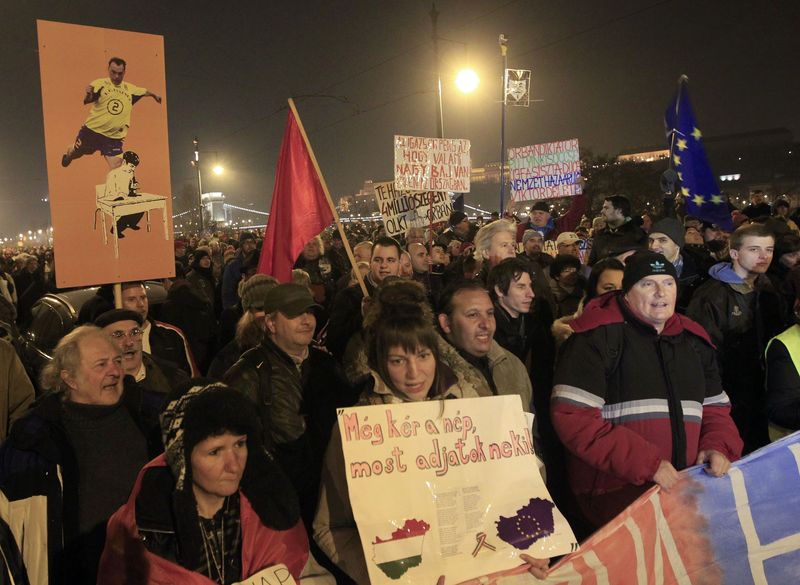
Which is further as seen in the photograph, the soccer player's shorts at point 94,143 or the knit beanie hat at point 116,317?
the soccer player's shorts at point 94,143

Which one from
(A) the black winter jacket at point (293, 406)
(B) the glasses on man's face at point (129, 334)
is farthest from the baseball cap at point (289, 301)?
(B) the glasses on man's face at point (129, 334)

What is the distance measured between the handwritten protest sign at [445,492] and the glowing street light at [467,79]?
534 inches

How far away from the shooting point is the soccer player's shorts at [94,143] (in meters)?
4.39

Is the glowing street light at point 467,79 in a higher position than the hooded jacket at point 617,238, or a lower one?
higher

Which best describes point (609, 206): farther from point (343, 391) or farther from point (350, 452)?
point (350, 452)

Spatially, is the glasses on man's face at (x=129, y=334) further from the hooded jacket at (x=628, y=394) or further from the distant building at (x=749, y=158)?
the distant building at (x=749, y=158)

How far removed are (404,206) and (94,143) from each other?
5675mm

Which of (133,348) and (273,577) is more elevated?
(133,348)

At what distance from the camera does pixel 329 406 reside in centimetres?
365

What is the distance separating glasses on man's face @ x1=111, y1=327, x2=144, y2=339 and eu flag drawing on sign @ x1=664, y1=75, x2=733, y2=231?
20.4 feet

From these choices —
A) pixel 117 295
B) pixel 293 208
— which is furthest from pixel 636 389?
pixel 117 295

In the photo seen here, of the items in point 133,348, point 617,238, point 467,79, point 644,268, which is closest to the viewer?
point 644,268

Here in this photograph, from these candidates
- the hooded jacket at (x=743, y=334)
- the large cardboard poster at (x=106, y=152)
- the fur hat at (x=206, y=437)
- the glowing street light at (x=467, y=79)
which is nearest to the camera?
the fur hat at (x=206, y=437)

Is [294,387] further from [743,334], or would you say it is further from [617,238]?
[617,238]
